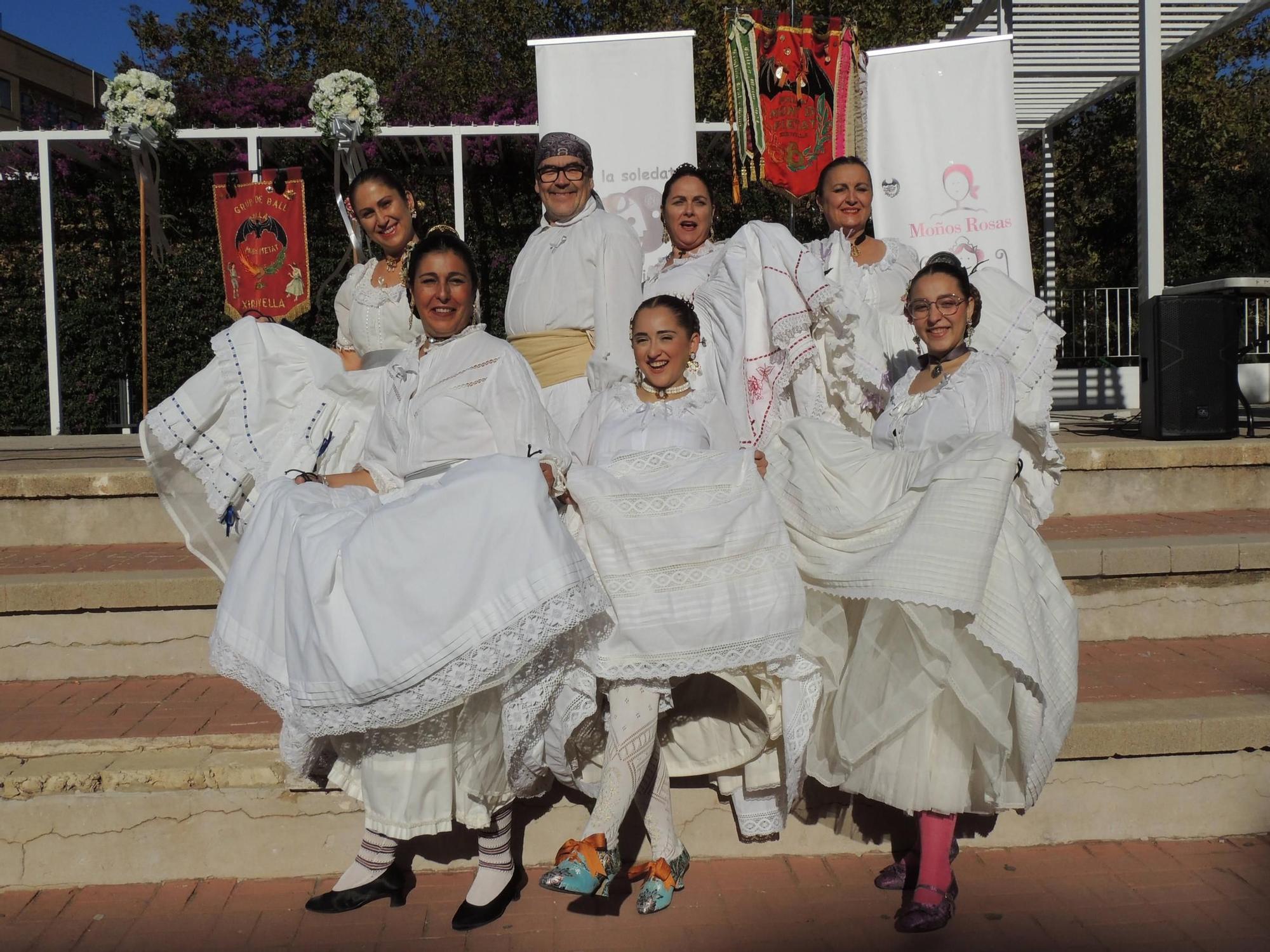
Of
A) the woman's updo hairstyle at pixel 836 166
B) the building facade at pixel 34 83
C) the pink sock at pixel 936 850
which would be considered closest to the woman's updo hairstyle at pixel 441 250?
the woman's updo hairstyle at pixel 836 166

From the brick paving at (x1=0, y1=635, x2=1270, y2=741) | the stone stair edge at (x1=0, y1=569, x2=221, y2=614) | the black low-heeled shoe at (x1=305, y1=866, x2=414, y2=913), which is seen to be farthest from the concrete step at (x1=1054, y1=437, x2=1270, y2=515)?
the stone stair edge at (x1=0, y1=569, x2=221, y2=614)

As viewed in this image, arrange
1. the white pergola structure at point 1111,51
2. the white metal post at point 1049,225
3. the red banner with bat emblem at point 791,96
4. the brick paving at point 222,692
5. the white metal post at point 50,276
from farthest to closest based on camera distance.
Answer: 1. the white metal post at point 1049,225
2. the white metal post at point 50,276
3. the white pergola structure at point 1111,51
4. the red banner with bat emblem at point 791,96
5. the brick paving at point 222,692

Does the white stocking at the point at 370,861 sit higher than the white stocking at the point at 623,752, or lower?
lower

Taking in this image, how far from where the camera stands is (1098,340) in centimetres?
1209

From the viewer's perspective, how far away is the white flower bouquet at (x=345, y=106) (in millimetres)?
6949

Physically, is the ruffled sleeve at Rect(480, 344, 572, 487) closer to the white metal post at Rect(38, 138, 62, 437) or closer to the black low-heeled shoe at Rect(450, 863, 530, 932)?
the black low-heeled shoe at Rect(450, 863, 530, 932)

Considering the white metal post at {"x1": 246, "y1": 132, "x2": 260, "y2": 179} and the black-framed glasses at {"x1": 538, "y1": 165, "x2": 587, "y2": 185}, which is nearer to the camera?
the black-framed glasses at {"x1": 538, "y1": 165, "x2": 587, "y2": 185}

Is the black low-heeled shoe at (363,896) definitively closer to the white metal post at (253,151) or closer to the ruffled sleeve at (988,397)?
the ruffled sleeve at (988,397)

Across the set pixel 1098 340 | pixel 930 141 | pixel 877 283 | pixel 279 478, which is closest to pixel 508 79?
pixel 1098 340

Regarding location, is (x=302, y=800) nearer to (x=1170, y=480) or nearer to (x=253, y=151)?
(x=1170, y=480)

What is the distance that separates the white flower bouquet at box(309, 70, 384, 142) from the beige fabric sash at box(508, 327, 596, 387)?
401cm

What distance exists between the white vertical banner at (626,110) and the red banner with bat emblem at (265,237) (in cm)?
224

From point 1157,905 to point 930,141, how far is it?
517 cm

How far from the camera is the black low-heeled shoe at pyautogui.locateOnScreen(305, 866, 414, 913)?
114 inches
